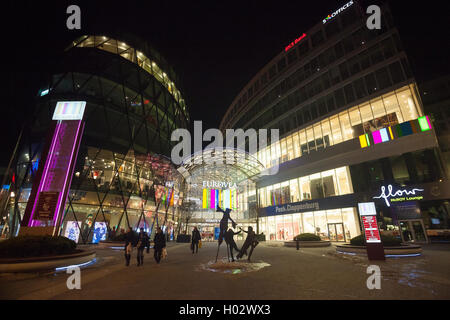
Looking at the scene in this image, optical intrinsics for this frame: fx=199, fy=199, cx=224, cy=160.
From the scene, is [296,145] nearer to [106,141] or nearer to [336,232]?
[336,232]

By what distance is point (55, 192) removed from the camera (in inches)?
513

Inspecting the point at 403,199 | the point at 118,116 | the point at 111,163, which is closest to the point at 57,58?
the point at 118,116

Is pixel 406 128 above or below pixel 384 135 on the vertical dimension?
above

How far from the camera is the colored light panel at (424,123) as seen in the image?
20.1 meters

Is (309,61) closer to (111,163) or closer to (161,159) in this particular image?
(161,159)

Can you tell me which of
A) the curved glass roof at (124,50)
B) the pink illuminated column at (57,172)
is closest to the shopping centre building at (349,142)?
the curved glass roof at (124,50)

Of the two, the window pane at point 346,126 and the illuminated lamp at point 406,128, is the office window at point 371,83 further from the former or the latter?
the illuminated lamp at point 406,128

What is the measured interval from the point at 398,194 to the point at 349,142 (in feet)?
25.1

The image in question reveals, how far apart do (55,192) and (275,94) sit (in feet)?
121

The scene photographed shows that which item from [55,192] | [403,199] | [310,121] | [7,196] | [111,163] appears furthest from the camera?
[310,121]

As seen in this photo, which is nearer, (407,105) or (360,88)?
(407,105)

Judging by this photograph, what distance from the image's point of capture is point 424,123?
20266 millimetres


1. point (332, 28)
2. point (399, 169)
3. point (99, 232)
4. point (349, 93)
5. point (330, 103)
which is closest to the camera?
point (399, 169)

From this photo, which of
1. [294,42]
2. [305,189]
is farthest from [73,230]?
[294,42]
